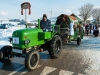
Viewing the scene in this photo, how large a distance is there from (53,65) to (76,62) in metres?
1.10

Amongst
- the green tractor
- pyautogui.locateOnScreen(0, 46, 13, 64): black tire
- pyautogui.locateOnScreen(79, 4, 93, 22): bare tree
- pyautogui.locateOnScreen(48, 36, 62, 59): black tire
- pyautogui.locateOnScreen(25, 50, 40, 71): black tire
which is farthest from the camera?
pyautogui.locateOnScreen(79, 4, 93, 22): bare tree

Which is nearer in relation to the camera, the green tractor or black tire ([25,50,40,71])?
black tire ([25,50,40,71])

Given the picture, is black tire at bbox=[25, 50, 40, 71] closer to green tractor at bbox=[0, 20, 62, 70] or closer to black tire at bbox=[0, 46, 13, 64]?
green tractor at bbox=[0, 20, 62, 70]

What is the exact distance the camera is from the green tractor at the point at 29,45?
5.67 metres

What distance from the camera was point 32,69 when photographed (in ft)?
18.1

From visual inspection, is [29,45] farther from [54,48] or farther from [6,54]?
[54,48]

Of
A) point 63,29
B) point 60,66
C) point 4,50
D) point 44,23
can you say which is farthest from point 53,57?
point 63,29

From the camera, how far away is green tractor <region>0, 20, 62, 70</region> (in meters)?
5.67

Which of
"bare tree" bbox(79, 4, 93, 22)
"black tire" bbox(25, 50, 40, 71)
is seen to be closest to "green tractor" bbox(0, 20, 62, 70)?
"black tire" bbox(25, 50, 40, 71)

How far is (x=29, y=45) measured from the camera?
6.09 meters

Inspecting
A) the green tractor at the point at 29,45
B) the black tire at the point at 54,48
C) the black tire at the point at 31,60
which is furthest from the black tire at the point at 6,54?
the black tire at the point at 54,48

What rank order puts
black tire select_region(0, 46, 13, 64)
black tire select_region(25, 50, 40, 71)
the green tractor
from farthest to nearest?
black tire select_region(0, 46, 13, 64)
the green tractor
black tire select_region(25, 50, 40, 71)

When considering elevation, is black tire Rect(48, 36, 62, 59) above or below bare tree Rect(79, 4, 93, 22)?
below

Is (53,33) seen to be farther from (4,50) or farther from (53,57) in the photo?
(4,50)
